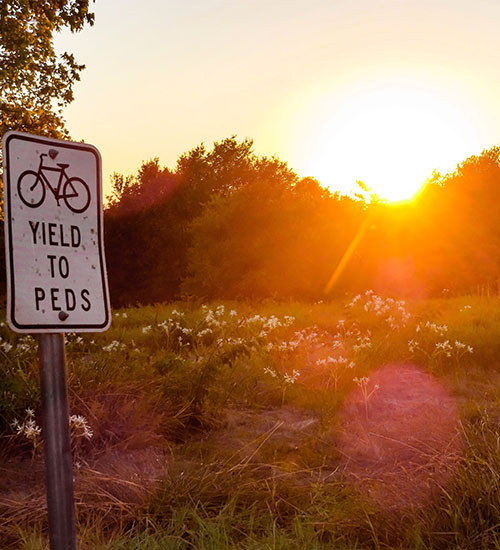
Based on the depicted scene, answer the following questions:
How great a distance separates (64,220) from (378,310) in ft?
29.6

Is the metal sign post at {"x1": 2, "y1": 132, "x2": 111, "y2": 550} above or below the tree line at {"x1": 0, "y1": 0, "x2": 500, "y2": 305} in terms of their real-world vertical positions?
below

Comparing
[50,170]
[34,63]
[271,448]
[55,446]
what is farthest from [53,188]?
[34,63]

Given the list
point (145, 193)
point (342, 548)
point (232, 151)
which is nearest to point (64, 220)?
point (342, 548)

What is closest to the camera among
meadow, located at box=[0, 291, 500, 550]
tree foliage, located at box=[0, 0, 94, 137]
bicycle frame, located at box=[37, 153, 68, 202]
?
bicycle frame, located at box=[37, 153, 68, 202]

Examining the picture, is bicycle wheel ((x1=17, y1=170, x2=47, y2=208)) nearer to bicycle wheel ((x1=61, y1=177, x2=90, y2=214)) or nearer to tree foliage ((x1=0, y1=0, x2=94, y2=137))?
bicycle wheel ((x1=61, y1=177, x2=90, y2=214))

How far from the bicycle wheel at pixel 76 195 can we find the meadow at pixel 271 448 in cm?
185

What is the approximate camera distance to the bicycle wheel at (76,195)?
214cm

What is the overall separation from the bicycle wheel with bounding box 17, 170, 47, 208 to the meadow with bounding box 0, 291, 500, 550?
6.30 feet

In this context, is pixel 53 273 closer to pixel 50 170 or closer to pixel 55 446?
pixel 50 170

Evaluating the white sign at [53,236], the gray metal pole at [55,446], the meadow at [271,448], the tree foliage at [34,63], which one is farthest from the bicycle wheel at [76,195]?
the tree foliage at [34,63]

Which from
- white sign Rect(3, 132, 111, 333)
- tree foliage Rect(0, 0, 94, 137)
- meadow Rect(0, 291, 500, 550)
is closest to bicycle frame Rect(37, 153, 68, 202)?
white sign Rect(3, 132, 111, 333)

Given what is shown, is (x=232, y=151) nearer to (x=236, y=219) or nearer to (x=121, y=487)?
(x=236, y=219)

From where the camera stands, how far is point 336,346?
850 cm

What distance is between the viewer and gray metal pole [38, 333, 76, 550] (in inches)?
79.1
